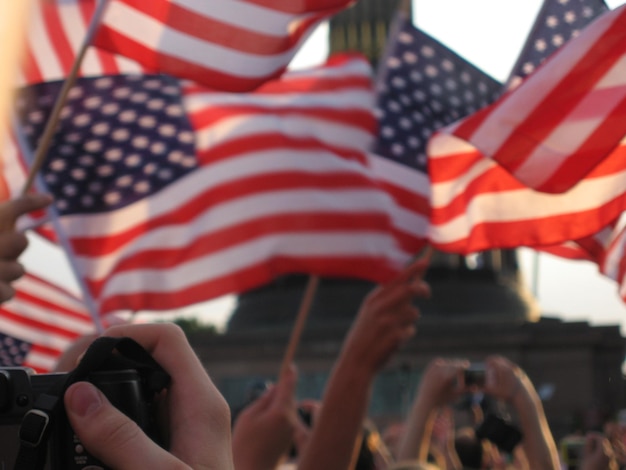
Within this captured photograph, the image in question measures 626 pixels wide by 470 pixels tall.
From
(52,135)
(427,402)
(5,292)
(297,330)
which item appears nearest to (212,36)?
(52,135)

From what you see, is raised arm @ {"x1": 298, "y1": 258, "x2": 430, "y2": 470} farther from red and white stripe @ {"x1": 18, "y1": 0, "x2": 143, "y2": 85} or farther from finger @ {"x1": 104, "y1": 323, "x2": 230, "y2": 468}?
red and white stripe @ {"x1": 18, "y1": 0, "x2": 143, "y2": 85}

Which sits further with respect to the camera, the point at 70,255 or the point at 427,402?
the point at 70,255

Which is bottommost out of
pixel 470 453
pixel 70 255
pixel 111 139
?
pixel 470 453

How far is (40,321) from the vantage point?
9.27m

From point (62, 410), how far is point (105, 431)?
0.07 meters

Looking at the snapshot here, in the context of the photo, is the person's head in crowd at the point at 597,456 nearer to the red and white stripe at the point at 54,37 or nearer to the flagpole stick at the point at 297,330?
the flagpole stick at the point at 297,330

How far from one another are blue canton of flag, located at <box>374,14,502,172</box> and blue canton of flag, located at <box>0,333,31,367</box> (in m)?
2.91

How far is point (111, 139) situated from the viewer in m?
8.06

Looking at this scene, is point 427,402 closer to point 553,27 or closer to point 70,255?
point 553,27

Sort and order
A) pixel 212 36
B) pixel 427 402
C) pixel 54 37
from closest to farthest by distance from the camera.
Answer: pixel 427 402 → pixel 212 36 → pixel 54 37

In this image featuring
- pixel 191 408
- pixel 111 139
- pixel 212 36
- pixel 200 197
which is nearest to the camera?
pixel 191 408

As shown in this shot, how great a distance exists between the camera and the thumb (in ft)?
5.45

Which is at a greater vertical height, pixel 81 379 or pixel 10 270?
pixel 81 379

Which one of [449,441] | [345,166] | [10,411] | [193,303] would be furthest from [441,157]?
[10,411]
